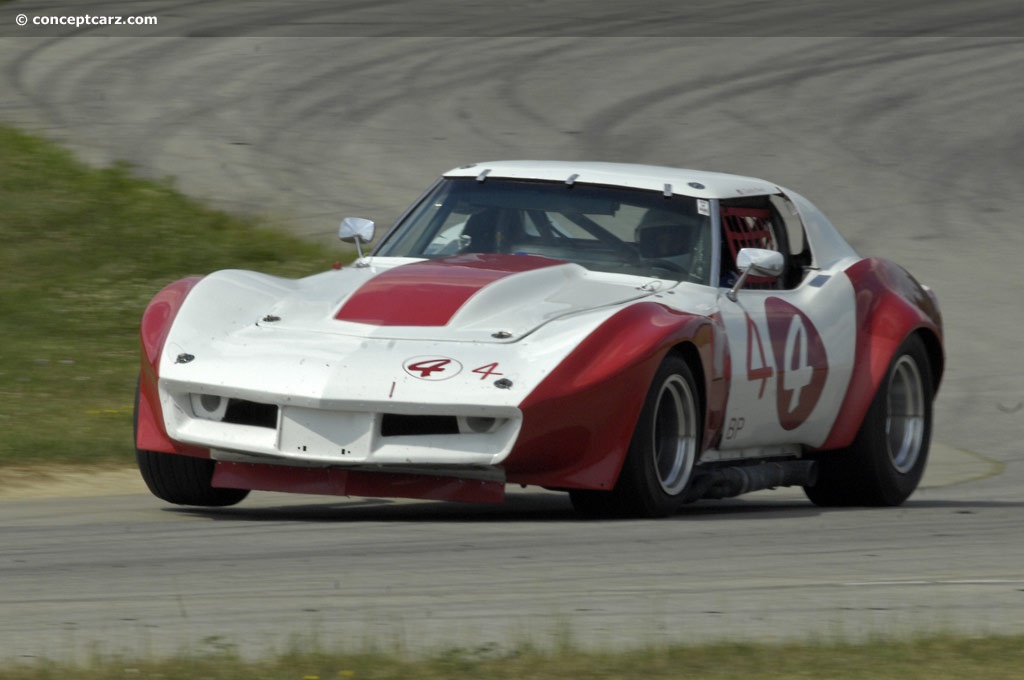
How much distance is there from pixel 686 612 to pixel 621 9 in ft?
73.5

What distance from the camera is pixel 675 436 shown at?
7.69m

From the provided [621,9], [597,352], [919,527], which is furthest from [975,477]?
[621,9]

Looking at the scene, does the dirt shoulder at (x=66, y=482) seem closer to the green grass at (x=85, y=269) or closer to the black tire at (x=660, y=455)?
the green grass at (x=85, y=269)

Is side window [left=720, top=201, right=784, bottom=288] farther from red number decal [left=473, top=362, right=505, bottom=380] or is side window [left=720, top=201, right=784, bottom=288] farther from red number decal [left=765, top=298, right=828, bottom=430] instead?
red number decal [left=473, top=362, right=505, bottom=380]

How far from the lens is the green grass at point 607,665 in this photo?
4.48 m

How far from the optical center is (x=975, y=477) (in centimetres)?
1105

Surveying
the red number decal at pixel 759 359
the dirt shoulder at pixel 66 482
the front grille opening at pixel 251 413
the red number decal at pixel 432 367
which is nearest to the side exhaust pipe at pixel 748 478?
the red number decal at pixel 759 359

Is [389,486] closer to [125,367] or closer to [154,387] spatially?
[154,387]

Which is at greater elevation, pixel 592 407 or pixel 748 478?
pixel 592 407

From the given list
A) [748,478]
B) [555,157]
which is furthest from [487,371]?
[555,157]

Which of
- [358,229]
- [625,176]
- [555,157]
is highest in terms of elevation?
[625,176]

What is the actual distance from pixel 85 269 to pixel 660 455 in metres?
8.89

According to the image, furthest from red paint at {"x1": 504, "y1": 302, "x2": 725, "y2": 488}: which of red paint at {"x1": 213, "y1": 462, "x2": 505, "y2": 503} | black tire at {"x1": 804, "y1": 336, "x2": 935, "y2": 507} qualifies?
black tire at {"x1": 804, "y1": 336, "x2": 935, "y2": 507}

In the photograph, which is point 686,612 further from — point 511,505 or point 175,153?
point 175,153
